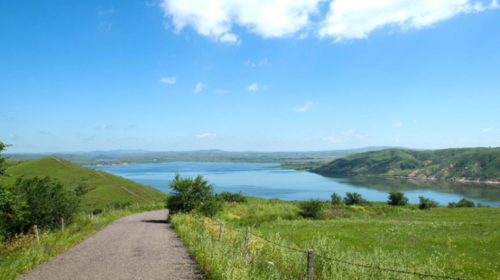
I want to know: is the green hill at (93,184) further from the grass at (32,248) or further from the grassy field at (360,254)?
the grassy field at (360,254)

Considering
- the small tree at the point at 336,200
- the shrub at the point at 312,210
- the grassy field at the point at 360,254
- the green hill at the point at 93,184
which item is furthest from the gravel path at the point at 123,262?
the green hill at the point at 93,184

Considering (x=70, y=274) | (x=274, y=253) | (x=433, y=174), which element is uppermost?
(x=274, y=253)

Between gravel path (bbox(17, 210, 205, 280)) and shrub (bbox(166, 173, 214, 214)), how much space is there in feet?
24.9

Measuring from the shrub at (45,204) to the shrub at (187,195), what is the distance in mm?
6824

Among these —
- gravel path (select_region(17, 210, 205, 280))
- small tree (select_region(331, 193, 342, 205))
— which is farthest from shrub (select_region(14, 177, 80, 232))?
small tree (select_region(331, 193, 342, 205))

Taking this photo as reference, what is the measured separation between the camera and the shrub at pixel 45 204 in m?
15.5

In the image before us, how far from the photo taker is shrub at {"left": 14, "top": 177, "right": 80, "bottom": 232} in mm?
15461

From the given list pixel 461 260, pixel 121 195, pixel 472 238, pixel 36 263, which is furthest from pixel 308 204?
pixel 121 195

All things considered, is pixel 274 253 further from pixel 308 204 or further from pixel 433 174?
pixel 433 174

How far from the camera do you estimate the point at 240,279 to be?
21.2ft

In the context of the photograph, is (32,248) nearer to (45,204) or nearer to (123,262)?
(123,262)

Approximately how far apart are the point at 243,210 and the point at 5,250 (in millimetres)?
21605

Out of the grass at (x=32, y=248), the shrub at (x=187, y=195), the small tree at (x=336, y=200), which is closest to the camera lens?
the grass at (x=32, y=248)

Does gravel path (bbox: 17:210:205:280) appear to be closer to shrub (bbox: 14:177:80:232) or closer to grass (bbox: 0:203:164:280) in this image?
grass (bbox: 0:203:164:280)
